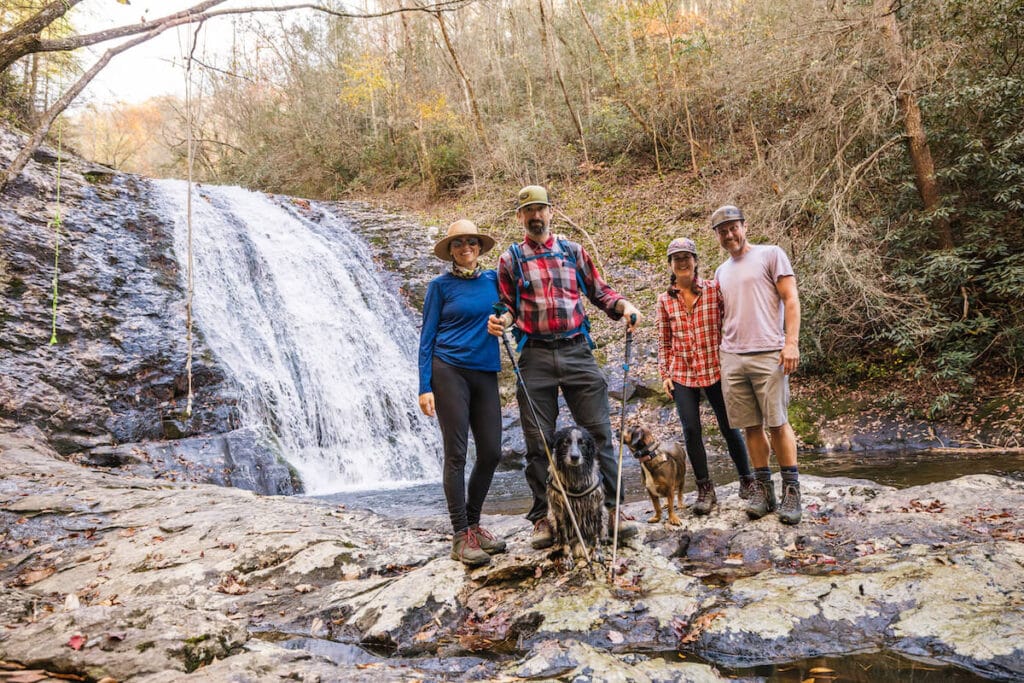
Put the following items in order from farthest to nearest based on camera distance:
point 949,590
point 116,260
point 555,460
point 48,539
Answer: point 116,260 → point 48,539 → point 555,460 → point 949,590

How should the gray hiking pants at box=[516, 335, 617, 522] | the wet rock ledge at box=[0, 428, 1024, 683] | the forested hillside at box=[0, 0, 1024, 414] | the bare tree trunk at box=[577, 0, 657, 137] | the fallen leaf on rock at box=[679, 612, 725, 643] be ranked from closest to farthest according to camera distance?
the wet rock ledge at box=[0, 428, 1024, 683], the fallen leaf on rock at box=[679, 612, 725, 643], the gray hiking pants at box=[516, 335, 617, 522], the forested hillside at box=[0, 0, 1024, 414], the bare tree trunk at box=[577, 0, 657, 137]

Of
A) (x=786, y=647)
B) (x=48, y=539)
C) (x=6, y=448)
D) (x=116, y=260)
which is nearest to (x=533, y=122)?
(x=116, y=260)

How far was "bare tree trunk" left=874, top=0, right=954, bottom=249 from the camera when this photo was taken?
927 cm

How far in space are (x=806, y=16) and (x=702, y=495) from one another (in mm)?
Answer: 9366

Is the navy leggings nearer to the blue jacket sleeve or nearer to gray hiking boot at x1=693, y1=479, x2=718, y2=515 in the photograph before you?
Answer: gray hiking boot at x1=693, y1=479, x2=718, y2=515

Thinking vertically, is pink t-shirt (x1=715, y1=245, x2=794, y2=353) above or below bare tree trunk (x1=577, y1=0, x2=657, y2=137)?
below

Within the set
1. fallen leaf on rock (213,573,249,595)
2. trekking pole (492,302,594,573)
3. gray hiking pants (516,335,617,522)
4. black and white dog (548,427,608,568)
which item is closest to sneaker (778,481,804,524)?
gray hiking pants (516,335,617,522)

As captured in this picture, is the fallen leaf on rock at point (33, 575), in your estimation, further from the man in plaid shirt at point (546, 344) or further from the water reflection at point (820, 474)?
the man in plaid shirt at point (546, 344)

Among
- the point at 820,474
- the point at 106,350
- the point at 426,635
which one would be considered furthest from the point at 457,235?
the point at 106,350

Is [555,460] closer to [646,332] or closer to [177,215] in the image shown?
[646,332]

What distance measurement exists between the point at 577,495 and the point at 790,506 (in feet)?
4.90

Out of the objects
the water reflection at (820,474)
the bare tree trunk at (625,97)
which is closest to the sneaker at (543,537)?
the water reflection at (820,474)

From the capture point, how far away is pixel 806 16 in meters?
10.0

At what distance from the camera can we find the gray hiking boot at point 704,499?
4.21 m
